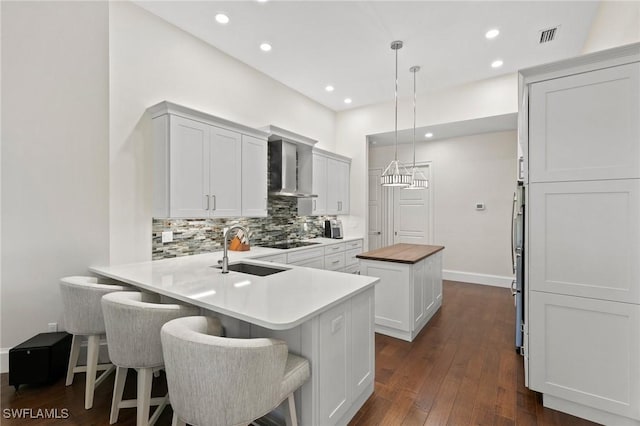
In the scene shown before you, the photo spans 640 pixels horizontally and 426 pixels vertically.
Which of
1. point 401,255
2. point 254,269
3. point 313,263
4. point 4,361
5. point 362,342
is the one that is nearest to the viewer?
point 362,342

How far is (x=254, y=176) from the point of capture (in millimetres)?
3855

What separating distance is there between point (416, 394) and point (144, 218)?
2997 mm

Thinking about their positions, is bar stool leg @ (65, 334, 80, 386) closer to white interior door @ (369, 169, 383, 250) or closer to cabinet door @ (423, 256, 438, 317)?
cabinet door @ (423, 256, 438, 317)

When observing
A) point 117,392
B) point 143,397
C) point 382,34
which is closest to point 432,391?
point 143,397

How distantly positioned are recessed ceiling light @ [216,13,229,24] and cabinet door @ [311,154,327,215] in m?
2.29

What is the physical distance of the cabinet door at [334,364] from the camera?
1.64 metres

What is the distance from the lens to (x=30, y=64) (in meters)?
2.41

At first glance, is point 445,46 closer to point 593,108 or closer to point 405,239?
point 593,108

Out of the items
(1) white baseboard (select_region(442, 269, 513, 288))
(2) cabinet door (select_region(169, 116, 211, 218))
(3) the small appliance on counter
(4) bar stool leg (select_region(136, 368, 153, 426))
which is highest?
(2) cabinet door (select_region(169, 116, 211, 218))

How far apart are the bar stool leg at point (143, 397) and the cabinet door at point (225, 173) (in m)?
1.86

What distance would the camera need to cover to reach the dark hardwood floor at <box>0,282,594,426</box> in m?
1.95

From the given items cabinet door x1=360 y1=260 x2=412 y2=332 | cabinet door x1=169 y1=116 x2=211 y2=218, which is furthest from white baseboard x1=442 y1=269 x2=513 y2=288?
cabinet door x1=169 y1=116 x2=211 y2=218

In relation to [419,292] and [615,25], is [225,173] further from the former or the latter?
[615,25]

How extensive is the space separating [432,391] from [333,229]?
337 centimetres
